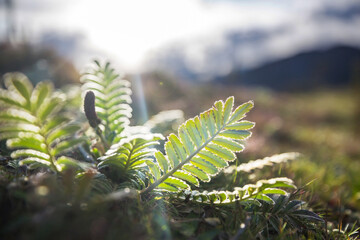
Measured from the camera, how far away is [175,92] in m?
10.0

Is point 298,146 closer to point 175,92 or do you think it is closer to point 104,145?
point 175,92

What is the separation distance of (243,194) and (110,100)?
1.27 m

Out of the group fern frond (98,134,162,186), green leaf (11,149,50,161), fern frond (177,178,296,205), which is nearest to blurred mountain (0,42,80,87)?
fern frond (98,134,162,186)

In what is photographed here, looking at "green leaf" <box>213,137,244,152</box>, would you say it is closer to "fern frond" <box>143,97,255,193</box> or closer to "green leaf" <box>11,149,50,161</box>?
"fern frond" <box>143,97,255,193</box>

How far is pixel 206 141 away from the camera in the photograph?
1787 mm

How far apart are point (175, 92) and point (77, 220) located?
29.5 feet

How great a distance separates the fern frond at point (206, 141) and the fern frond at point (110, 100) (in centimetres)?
56

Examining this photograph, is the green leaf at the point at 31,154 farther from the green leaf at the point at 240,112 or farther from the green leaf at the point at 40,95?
the green leaf at the point at 240,112

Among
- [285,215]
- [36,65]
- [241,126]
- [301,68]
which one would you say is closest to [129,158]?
[241,126]

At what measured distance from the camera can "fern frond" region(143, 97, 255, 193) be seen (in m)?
1.78

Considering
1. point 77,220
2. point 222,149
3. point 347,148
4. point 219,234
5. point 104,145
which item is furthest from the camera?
point 347,148

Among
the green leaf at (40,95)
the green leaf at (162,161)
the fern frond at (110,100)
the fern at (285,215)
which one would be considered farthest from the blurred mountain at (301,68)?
the green leaf at (40,95)

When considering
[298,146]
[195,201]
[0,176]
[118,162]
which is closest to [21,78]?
[0,176]

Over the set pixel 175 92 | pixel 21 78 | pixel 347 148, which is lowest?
pixel 347 148
